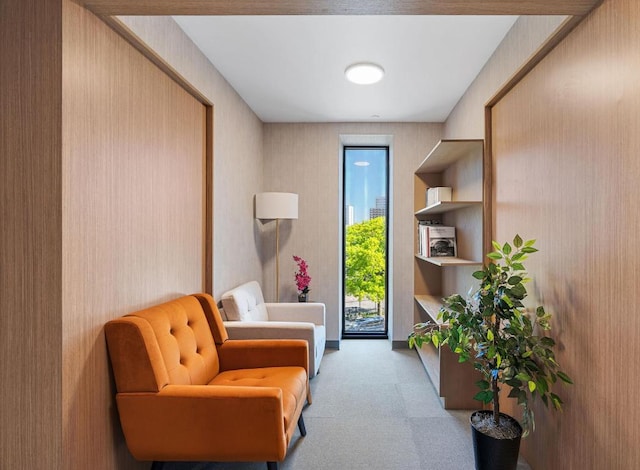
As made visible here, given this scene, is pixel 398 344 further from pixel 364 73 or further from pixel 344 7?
pixel 344 7

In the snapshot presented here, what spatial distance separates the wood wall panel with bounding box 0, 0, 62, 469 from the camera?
135 cm

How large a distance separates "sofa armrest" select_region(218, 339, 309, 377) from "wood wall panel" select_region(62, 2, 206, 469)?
0.57 m

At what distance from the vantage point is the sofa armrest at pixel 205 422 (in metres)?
1.54

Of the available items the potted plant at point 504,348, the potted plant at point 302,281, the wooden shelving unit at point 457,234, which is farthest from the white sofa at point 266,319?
the potted plant at point 504,348

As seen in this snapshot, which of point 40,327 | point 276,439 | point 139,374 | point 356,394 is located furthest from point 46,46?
point 356,394

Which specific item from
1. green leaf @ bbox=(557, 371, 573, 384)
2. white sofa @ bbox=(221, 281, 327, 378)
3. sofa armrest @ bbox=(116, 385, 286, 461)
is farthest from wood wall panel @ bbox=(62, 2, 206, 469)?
green leaf @ bbox=(557, 371, 573, 384)

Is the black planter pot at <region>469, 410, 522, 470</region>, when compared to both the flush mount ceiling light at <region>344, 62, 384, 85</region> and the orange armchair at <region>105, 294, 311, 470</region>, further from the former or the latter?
the flush mount ceiling light at <region>344, 62, 384, 85</region>

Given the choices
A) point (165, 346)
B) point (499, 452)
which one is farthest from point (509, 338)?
point (165, 346)

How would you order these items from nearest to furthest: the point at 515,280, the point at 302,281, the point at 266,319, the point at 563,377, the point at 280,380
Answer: the point at 563,377
the point at 515,280
the point at 280,380
the point at 266,319
the point at 302,281

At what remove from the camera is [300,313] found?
3.49 m

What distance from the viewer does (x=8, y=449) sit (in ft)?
4.47

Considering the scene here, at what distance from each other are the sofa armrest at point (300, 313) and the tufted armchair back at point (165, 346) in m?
1.20

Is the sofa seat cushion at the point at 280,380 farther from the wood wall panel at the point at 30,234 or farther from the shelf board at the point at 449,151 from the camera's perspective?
the shelf board at the point at 449,151

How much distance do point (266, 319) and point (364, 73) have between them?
238 centimetres
